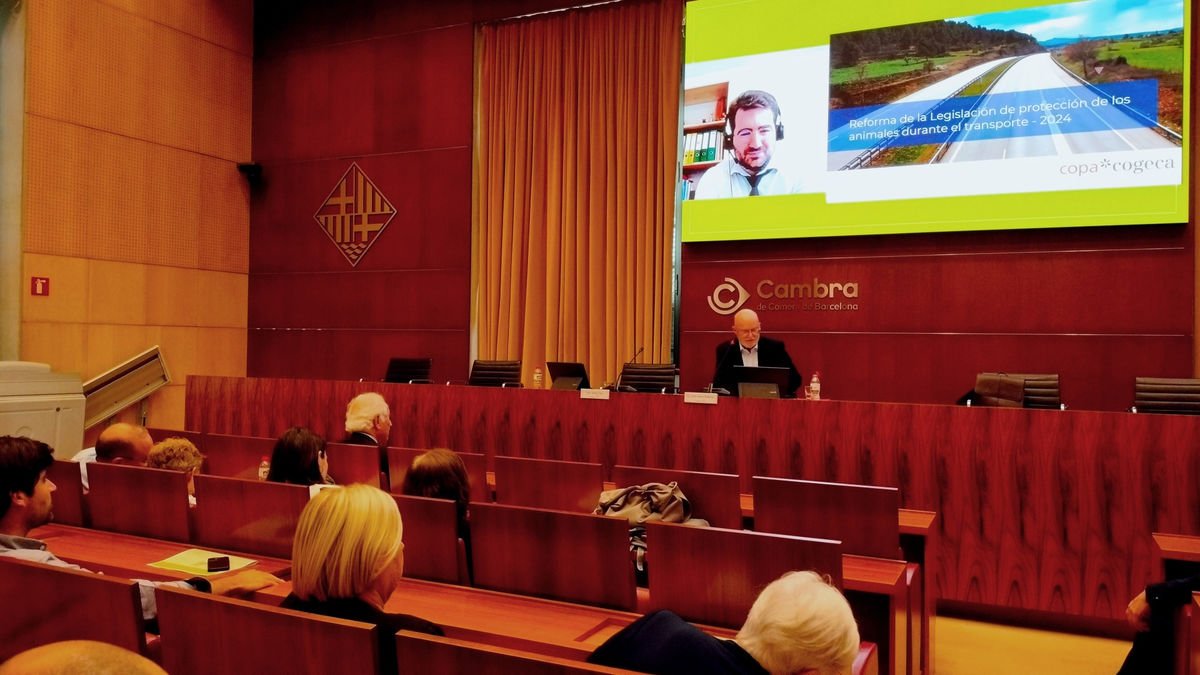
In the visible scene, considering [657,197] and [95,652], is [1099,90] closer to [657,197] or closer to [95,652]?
[657,197]

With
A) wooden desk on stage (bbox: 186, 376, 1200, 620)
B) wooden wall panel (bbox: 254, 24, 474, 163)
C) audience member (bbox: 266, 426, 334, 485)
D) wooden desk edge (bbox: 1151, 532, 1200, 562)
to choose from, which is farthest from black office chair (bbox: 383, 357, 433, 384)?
wooden desk edge (bbox: 1151, 532, 1200, 562)

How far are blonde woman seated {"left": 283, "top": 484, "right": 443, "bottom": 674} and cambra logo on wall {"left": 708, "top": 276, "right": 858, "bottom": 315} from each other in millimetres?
5060

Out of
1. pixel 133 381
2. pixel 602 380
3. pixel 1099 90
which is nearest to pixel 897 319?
pixel 1099 90

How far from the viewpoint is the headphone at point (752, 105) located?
629 centimetres

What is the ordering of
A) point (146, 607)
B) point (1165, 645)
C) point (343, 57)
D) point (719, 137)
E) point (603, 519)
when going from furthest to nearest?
point (343, 57) < point (719, 137) < point (1165, 645) < point (603, 519) < point (146, 607)

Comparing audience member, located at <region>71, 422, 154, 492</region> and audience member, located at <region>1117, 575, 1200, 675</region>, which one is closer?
audience member, located at <region>1117, 575, 1200, 675</region>

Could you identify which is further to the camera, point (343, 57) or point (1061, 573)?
point (343, 57)

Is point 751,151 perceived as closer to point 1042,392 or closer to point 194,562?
point 1042,392

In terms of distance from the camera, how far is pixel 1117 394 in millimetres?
5484

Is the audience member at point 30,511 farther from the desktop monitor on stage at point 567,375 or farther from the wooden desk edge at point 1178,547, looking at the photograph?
the desktop monitor on stage at point 567,375

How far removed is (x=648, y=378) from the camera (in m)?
5.50

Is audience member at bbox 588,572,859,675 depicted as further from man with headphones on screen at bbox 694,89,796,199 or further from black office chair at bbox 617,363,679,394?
man with headphones on screen at bbox 694,89,796,199

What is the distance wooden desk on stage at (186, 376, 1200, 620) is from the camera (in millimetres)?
3520

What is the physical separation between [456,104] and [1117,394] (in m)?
5.78
